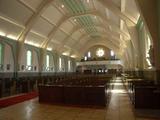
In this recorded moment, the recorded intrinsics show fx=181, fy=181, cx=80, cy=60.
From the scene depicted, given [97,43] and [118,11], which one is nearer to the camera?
[118,11]

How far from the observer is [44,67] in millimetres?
23562

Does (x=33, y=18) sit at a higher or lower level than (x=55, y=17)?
lower

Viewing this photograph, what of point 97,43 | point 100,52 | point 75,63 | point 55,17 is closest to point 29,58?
point 55,17

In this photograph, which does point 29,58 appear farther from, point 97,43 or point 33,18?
point 97,43

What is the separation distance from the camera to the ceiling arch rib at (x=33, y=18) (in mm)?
16108

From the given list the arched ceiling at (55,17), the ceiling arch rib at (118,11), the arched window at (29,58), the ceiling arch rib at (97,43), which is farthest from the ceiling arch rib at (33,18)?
the ceiling arch rib at (97,43)

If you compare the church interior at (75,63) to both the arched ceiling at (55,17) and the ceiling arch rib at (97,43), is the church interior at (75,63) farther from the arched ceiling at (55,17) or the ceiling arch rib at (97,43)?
the ceiling arch rib at (97,43)

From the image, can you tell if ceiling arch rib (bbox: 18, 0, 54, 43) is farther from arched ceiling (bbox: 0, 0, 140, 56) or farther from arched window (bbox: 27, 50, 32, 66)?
arched window (bbox: 27, 50, 32, 66)

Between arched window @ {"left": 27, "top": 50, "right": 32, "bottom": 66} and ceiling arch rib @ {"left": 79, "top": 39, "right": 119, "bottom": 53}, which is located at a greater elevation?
ceiling arch rib @ {"left": 79, "top": 39, "right": 119, "bottom": 53}

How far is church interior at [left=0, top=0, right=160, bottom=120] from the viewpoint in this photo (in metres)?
6.79

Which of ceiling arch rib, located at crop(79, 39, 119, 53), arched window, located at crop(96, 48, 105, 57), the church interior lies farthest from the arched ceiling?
arched window, located at crop(96, 48, 105, 57)

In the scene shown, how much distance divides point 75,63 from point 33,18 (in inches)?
867

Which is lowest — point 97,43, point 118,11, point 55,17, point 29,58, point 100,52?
point 29,58

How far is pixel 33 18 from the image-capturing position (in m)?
16.6
